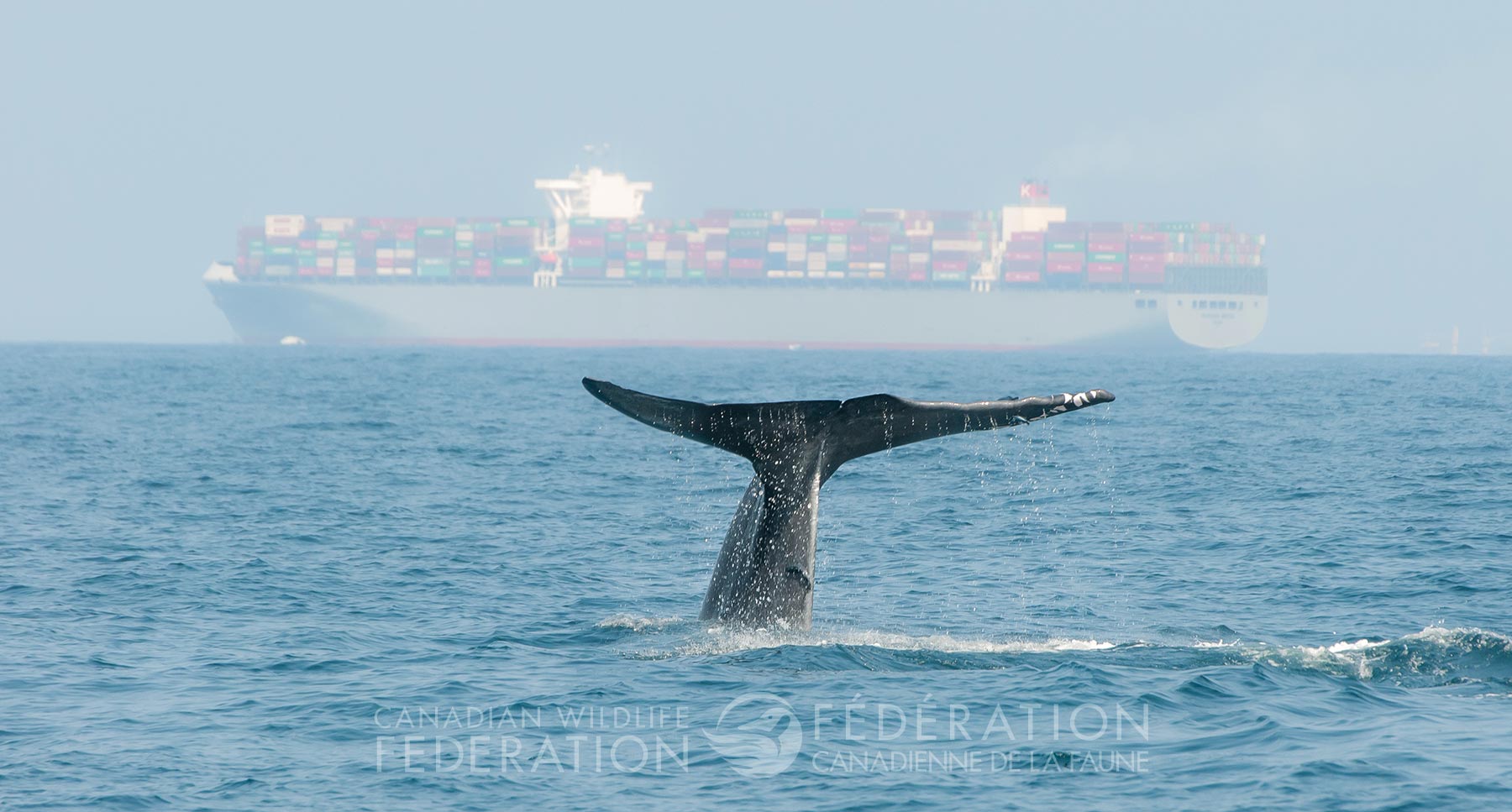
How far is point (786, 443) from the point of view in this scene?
11.7 meters

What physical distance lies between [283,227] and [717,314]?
4353 cm

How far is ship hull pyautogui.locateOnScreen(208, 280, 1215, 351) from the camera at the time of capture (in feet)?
485

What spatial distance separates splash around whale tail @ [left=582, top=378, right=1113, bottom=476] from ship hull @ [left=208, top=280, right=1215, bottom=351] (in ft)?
447

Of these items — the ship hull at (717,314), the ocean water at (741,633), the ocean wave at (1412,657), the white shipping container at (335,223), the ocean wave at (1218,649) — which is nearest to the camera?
the ocean water at (741,633)

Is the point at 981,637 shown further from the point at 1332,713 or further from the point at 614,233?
the point at 614,233

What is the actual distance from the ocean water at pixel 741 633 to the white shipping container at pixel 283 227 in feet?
420

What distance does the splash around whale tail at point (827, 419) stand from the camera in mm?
10672

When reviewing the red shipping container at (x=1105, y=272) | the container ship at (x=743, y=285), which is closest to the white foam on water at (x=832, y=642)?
the container ship at (x=743, y=285)

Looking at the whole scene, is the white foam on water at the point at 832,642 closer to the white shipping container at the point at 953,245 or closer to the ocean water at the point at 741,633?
the ocean water at the point at 741,633

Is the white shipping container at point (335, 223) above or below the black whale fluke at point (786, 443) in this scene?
above

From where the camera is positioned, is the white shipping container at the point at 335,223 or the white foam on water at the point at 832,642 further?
the white shipping container at the point at 335,223

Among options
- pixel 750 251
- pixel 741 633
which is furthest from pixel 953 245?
pixel 741 633

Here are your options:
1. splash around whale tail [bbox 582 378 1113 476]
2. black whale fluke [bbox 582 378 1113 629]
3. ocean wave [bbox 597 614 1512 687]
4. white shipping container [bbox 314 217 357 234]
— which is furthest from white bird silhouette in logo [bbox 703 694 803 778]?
white shipping container [bbox 314 217 357 234]

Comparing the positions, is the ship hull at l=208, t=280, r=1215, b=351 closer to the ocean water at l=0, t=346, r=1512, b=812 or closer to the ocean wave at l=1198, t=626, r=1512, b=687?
the ocean water at l=0, t=346, r=1512, b=812
